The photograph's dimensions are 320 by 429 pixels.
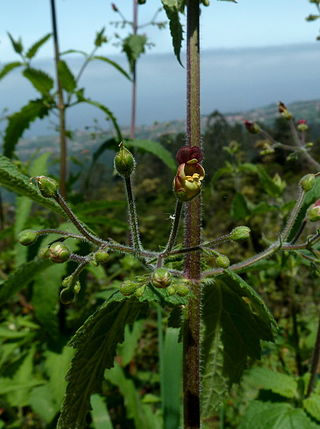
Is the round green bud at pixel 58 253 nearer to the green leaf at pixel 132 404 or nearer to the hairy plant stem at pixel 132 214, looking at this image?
the hairy plant stem at pixel 132 214

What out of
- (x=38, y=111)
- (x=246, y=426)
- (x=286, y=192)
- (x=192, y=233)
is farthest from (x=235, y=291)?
(x=286, y=192)

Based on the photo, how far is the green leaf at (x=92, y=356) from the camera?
51.3 inches

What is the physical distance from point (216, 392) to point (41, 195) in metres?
1.03

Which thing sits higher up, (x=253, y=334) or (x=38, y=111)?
(x=38, y=111)

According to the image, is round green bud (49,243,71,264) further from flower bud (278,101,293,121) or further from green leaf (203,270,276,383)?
flower bud (278,101,293,121)

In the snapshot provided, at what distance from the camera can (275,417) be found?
2.24 m

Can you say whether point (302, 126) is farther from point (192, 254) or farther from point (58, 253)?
point (58, 253)

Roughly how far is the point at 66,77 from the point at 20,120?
1.45 feet

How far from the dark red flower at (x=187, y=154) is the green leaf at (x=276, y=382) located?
5.30 feet

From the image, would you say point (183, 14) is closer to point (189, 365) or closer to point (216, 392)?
point (189, 365)

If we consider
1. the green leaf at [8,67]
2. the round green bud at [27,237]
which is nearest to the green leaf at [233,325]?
the round green bud at [27,237]

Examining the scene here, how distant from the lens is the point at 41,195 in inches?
51.1

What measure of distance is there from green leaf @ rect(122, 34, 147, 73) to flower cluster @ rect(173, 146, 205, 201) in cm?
→ 315

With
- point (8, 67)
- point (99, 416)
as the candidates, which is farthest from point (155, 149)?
point (99, 416)
